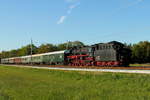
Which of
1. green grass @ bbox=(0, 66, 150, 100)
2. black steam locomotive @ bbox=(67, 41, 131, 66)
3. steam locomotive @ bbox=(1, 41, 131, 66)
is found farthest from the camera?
steam locomotive @ bbox=(1, 41, 131, 66)

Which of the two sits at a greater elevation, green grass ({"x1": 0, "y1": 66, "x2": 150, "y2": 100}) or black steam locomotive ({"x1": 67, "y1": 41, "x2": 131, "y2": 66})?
black steam locomotive ({"x1": 67, "y1": 41, "x2": 131, "y2": 66})

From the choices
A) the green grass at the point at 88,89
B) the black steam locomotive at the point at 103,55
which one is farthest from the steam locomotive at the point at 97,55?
the green grass at the point at 88,89

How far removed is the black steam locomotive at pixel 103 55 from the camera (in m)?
32.2

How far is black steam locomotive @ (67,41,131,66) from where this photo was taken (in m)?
32.2

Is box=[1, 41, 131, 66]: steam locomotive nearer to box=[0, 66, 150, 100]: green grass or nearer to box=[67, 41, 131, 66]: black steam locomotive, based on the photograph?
box=[67, 41, 131, 66]: black steam locomotive

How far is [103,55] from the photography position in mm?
34625

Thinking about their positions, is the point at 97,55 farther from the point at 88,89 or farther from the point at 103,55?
the point at 88,89

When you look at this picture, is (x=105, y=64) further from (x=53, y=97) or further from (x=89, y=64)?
(x=53, y=97)

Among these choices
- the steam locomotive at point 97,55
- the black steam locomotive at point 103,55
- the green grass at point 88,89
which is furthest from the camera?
the steam locomotive at point 97,55

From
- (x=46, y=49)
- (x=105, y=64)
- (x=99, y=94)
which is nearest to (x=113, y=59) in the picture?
(x=105, y=64)

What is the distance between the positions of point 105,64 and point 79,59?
828 cm

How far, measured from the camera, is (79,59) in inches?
1642

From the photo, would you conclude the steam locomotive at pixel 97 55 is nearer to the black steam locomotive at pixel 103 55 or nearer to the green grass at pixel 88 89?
→ the black steam locomotive at pixel 103 55

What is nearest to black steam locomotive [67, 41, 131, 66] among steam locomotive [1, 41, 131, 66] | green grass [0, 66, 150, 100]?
steam locomotive [1, 41, 131, 66]
